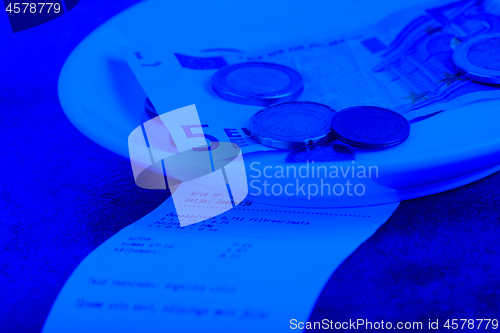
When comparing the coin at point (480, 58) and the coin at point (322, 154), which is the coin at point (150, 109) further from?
the coin at point (480, 58)

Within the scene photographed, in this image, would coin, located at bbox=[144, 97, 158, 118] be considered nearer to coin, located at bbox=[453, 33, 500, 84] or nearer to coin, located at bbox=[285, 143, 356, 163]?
coin, located at bbox=[285, 143, 356, 163]

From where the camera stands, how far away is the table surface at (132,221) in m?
Answer: 0.32

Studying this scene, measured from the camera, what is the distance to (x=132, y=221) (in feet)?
1.37

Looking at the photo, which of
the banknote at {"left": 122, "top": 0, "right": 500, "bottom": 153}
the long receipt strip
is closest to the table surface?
the long receipt strip

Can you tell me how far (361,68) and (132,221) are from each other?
1.45 ft

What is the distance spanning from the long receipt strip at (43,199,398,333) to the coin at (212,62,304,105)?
199 millimetres

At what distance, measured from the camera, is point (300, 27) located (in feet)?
2.51

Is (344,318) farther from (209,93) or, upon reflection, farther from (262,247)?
(209,93)

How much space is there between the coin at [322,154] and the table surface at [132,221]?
78mm

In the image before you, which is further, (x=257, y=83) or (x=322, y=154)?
(x=257, y=83)

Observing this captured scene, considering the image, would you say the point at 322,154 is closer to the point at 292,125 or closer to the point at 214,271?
the point at 292,125

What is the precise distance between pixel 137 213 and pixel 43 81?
46cm

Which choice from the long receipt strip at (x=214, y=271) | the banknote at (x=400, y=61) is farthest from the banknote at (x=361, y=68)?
the long receipt strip at (x=214, y=271)

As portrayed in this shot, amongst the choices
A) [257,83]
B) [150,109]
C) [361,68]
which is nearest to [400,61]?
[361,68]
